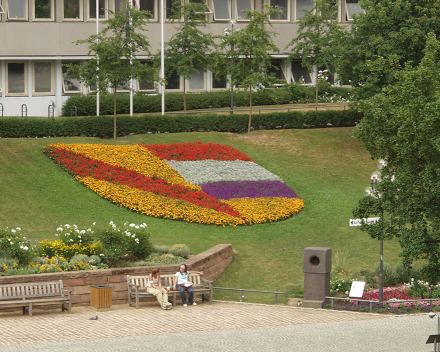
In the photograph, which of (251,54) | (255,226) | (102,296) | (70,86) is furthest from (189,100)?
(102,296)

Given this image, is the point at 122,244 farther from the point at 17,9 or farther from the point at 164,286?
the point at 17,9

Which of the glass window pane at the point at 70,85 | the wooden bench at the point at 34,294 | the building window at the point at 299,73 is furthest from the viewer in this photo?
the building window at the point at 299,73

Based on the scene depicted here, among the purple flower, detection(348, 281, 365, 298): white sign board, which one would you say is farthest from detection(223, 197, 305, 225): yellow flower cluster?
detection(348, 281, 365, 298): white sign board

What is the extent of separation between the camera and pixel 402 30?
112 ft

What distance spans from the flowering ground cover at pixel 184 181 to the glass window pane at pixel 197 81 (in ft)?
53.6

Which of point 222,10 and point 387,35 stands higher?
point 222,10

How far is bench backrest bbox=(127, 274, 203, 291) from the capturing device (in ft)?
58.6

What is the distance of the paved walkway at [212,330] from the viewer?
42.1 ft

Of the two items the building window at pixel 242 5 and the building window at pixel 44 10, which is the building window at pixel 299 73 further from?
the building window at pixel 44 10

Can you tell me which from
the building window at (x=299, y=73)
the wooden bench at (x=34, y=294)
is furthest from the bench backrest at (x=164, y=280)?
the building window at (x=299, y=73)

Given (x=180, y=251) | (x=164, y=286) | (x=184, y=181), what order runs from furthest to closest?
(x=184, y=181) → (x=180, y=251) → (x=164, y=286)

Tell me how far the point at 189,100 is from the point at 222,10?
24.7 ft

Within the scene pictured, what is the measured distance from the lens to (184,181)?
1166 inches

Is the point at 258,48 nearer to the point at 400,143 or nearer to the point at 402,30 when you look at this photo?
the point at 402,30
